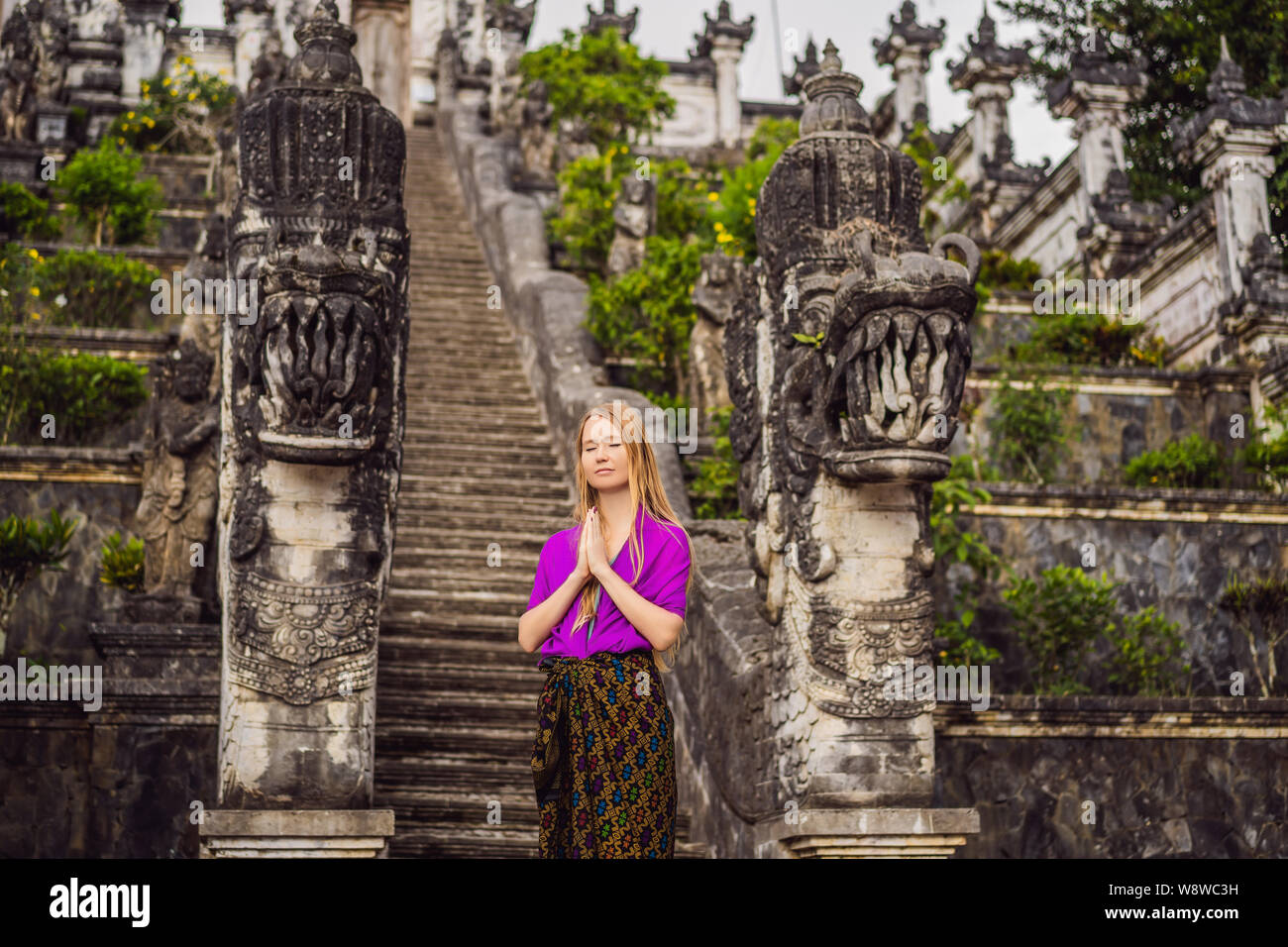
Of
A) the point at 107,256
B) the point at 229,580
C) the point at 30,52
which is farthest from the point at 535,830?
the point at 30,52

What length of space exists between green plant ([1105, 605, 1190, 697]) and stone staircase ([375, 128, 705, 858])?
4.16 m

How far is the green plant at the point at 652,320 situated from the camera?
49.6ft

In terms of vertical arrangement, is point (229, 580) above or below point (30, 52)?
below

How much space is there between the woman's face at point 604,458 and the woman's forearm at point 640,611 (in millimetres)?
290

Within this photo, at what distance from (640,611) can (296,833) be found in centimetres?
366

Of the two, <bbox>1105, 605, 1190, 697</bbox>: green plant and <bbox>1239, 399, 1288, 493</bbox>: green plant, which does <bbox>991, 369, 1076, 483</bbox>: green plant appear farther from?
<bbox>1105, 605, 1190, 697</bbox>: green plant

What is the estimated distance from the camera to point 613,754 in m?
5.15

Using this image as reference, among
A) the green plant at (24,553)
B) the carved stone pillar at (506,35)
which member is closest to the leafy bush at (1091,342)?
the green plant at (24,553)

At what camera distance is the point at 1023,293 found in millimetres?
19203

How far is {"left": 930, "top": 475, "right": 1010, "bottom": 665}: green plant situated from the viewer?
12141 mm

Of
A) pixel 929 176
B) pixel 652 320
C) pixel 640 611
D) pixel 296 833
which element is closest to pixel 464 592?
pixel 296 833

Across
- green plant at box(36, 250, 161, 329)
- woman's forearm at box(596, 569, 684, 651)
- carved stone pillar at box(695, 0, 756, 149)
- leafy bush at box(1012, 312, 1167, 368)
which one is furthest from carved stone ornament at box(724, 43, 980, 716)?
carved stone pillar at box(695, 0, 756, 149)
